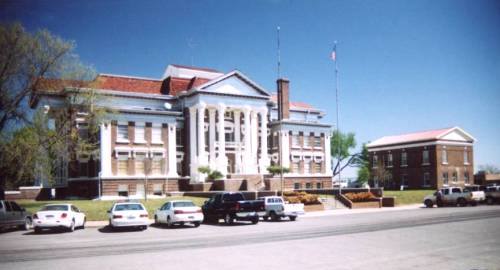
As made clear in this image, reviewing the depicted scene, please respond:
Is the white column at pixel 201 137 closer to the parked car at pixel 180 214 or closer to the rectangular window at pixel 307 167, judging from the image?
the rectangular window at pixel 307 167

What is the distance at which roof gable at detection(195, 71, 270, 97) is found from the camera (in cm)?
5603

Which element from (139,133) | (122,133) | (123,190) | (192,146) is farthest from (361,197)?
(122,133)

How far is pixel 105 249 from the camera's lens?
16.0m

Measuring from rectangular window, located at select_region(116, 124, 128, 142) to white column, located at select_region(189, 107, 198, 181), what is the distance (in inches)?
308

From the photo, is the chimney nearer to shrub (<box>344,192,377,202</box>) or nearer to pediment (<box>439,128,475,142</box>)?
shrub (<box>344,192,377,202</box>)

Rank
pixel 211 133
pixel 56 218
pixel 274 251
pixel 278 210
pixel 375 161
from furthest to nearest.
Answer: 1. pixel 375 161
2. pixel 211 133
3. pixel 278 210
4. pixel 56 218
5. pixel 274 251

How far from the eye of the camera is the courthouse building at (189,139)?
4984cm

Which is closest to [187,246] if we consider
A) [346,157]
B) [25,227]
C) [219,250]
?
[219,250]

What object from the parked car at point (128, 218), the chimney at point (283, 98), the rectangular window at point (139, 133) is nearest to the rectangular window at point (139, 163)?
the rectangular window at point (139, 133)

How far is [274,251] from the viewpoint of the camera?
14.6 meters

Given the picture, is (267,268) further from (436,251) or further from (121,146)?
(121,146)

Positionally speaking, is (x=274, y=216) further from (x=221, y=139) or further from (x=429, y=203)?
(x=221, y=139)

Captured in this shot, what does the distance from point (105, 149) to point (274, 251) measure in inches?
1523

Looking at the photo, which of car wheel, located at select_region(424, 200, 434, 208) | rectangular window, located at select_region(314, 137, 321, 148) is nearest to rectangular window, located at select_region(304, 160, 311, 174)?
rectangular window, located at select_region(314, 137, 321, 148)
